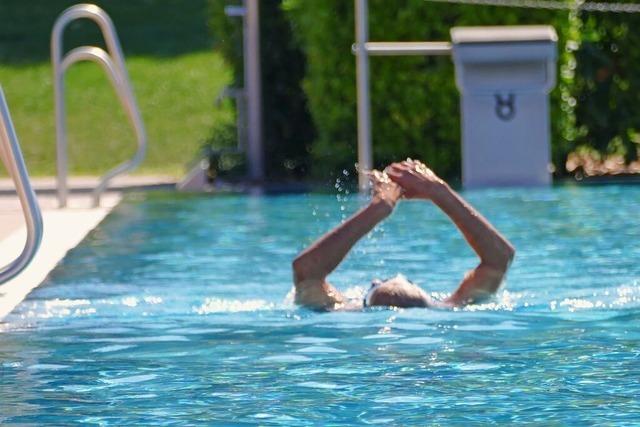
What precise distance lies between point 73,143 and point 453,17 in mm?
5342

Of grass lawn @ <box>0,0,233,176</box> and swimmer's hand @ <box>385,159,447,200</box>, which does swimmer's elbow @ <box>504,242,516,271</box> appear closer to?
swimmer's hand @ <box>385,159,447,200</box>

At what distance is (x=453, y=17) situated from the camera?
1404 centimetres

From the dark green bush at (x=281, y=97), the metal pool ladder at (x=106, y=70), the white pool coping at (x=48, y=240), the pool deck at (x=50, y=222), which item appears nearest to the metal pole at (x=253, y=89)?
the dark green bush at (x=281, y=97)

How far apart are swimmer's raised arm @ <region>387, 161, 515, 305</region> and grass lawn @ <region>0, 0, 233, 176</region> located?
9.48 meters

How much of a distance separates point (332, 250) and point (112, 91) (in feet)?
43.0

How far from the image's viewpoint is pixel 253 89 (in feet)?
49.6

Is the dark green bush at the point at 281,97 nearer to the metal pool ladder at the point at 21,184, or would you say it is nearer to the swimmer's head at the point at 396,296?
the swimmer's head at the point at 396,296

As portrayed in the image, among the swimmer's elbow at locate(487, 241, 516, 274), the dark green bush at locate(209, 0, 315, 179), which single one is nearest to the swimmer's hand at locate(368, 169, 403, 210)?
the swimmer's elbow at locate(487, 241, 516, 274)

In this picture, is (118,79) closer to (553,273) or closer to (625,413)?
(553,273)

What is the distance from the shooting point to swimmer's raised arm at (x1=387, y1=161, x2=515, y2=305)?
633 centimetres

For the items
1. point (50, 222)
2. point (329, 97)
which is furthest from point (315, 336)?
point (329, 97)

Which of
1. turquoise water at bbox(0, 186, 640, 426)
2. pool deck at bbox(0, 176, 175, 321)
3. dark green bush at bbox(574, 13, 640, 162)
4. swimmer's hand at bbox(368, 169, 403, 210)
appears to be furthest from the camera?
dark green bush at bbox(574, 13, 640, 162)

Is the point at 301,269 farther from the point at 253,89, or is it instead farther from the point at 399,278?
the point at 253,89

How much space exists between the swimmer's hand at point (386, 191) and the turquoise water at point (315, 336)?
0.54 m
